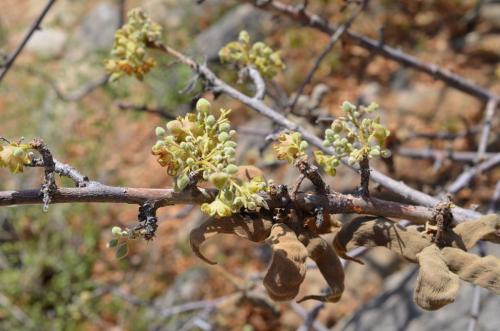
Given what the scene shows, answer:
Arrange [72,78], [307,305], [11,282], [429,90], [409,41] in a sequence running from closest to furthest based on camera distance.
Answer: [307,305]
[11,282]
[429,90]
[409,41]
[72,78]

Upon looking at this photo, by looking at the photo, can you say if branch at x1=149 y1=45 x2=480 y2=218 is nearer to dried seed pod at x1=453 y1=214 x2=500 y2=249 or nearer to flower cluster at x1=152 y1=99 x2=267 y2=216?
dried seed pod at x1=453 y1=214 x2=500 y2=249

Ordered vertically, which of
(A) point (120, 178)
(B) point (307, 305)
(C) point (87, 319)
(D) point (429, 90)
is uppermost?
(D) point (429, 90)

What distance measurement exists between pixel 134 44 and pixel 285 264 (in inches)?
39.9

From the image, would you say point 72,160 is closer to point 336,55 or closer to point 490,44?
point 336,55

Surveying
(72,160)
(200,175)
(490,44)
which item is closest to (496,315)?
(200,175)

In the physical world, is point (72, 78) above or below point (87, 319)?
above

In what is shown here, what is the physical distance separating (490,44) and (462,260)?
3804 mm

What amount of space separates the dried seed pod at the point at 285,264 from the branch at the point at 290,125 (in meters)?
0.31

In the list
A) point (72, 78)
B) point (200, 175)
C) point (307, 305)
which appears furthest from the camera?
point (72, 78)

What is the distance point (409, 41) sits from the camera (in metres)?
4.98

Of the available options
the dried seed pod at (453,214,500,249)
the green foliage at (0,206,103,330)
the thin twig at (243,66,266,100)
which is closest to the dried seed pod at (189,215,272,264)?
the dried seed pod at (453,214,500,249)

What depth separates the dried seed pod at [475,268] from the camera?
3.85 ft

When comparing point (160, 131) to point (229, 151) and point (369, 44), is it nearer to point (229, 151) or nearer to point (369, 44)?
point (229, 151)

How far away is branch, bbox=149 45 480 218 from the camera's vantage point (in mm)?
1488
